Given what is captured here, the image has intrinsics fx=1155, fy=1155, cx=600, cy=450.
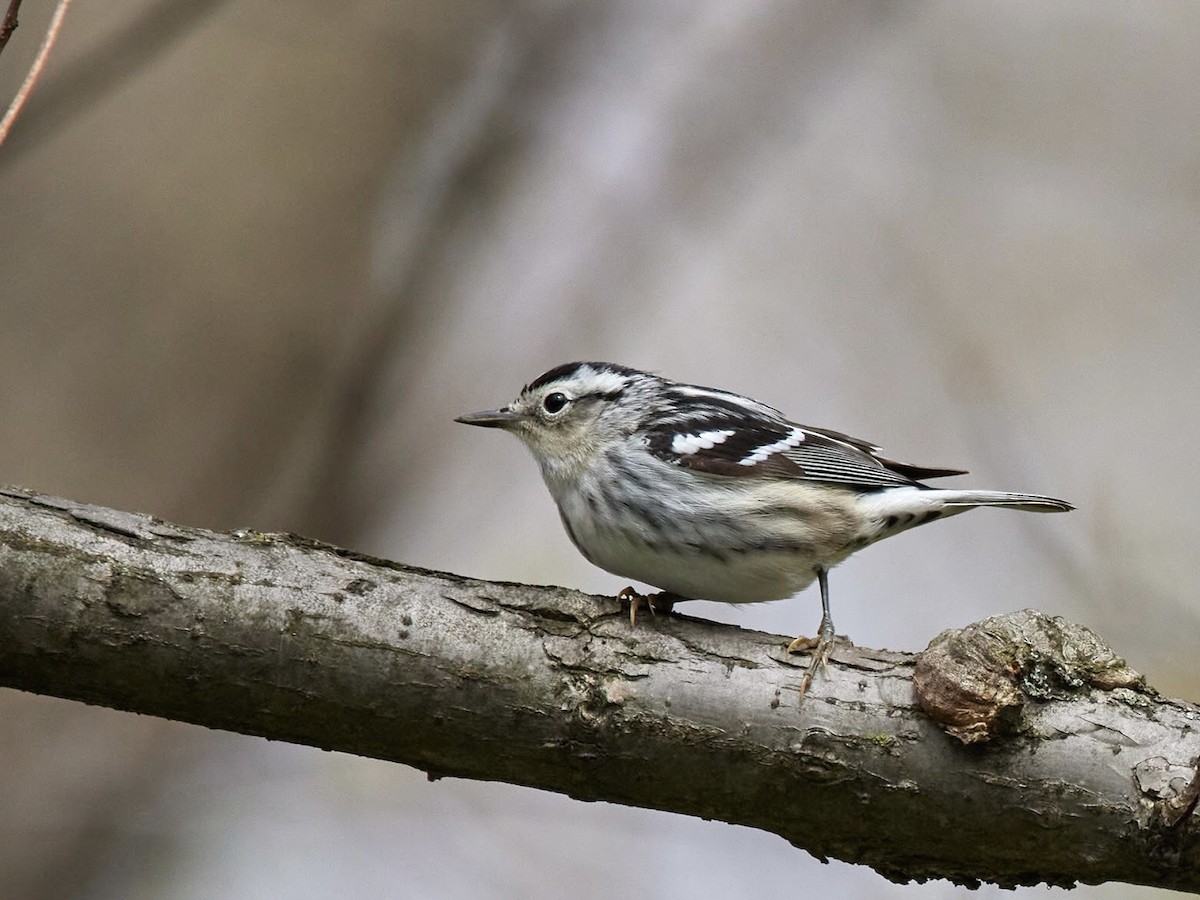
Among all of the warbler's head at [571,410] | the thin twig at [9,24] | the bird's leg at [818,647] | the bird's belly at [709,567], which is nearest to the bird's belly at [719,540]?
the bird's belly at [709,567]

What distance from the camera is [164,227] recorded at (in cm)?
600

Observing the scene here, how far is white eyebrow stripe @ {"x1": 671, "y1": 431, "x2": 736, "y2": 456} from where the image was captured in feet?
14.5

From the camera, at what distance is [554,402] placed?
5086mm

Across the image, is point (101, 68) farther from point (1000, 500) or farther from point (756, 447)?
point (1000, 500)

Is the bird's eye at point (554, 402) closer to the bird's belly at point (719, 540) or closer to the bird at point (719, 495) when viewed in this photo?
the bird at point (719, 495)

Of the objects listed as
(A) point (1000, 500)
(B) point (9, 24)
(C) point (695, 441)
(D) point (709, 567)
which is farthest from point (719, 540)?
(B) point (9, 24)

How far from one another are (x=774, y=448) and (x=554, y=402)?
1041 mm

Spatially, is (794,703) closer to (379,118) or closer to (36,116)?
(36,116)

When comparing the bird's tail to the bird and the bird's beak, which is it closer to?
the bird

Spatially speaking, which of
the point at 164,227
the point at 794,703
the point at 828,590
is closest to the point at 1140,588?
the point at 828,590

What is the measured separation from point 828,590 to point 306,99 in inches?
163

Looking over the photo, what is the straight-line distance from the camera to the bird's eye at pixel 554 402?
199 inches

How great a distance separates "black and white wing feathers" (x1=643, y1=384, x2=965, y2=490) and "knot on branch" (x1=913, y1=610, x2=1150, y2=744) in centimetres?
143

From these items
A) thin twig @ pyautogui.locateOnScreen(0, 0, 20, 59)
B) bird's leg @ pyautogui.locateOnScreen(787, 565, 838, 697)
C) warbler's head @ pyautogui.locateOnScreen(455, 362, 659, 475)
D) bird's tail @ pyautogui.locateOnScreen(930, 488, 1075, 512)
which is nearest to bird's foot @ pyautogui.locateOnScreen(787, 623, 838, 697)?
bird's leg @ pyautogui.locateOnScreen(787, 565, 838, 697)
